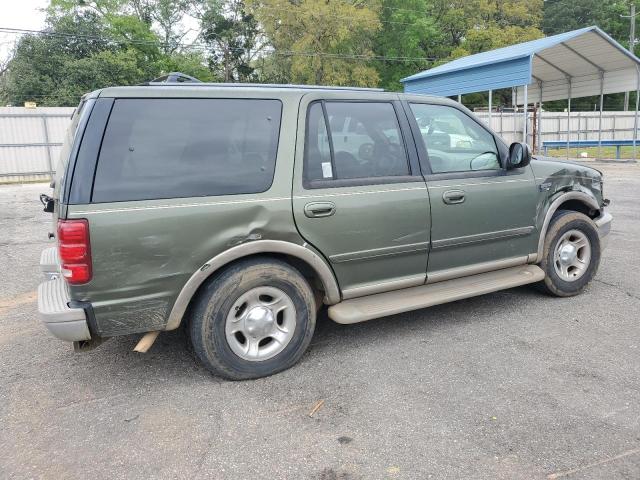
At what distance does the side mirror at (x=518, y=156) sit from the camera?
163 inches

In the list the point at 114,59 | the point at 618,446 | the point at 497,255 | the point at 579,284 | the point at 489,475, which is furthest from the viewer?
the point at 114,59

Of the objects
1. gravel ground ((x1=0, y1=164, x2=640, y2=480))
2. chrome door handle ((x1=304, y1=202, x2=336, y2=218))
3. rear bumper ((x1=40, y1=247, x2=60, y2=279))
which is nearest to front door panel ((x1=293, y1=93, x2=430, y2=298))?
chrome door handle ((x1=304, y1=202, x2=336, y2=218))

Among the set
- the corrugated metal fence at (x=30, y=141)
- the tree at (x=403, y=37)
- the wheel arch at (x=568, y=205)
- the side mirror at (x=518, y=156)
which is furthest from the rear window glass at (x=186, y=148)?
the tree at (x=403, y=37)

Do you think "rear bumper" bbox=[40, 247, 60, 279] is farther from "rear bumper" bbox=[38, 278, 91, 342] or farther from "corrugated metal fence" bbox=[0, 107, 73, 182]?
"corrugated metal fence" bbox=[0, 107, 73, 182]

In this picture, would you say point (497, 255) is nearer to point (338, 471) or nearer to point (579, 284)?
point (579, 284)

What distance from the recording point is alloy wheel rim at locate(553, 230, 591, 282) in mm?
4672

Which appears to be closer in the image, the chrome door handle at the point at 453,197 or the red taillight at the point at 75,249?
the red taillight at the point at 75,249

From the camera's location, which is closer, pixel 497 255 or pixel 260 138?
pixel 260 138

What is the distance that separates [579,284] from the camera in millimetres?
4762

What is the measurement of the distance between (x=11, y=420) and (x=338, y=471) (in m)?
1.94

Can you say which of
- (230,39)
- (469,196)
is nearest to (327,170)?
(469,196)

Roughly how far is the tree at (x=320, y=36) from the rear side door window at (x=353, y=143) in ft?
108

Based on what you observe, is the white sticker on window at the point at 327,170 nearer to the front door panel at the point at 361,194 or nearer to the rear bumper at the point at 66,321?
the front door panel at the point at 361,194

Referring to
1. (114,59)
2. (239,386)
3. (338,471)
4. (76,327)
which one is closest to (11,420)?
Result: (76,327)
